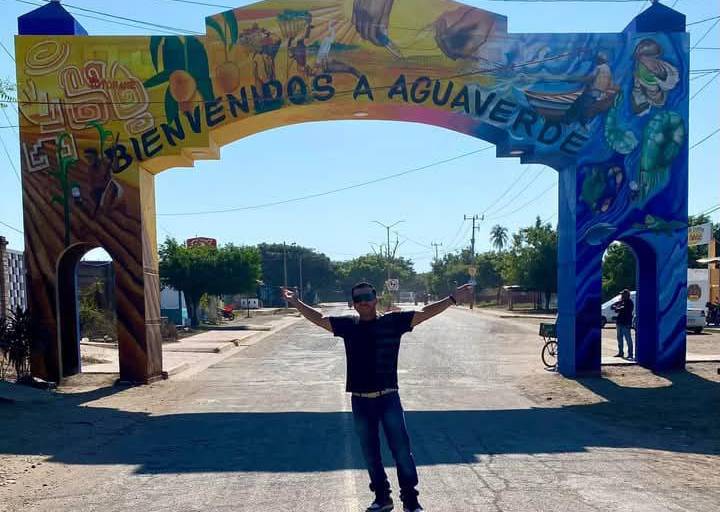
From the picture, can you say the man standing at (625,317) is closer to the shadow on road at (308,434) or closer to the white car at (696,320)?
the shadow on road at (308,434)

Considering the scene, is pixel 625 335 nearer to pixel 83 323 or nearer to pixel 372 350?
pixel 372 350

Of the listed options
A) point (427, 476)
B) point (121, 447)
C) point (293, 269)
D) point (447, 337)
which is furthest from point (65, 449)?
point (293, 269)

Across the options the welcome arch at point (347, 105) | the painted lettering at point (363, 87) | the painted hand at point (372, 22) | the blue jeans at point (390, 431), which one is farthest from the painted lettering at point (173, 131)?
the blue jeans at point (390, 431)

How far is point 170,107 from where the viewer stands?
14180 millimetres

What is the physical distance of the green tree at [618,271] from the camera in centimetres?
4209

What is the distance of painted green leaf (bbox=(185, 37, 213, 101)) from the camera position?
559 inches

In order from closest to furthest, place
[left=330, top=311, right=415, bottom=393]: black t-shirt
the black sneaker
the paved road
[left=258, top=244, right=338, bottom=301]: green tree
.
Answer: [left=330, top=311, right=415, bottom=393]: black t-shirt < the black sneaker < the paved road < [left=258, top=244, right=338, bottom=301]: green tree

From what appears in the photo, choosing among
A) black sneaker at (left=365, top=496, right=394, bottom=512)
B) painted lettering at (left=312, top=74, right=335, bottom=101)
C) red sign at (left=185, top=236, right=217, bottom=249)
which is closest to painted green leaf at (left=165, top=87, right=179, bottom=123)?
painted lettering at (left=312, top=74, right=335, bottom=101)

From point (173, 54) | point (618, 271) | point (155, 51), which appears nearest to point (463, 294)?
point (173, 54)

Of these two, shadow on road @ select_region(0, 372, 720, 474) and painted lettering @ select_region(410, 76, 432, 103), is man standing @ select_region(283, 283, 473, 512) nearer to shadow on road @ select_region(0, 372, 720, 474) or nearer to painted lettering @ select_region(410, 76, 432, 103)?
shadow on road @ select_region(0, 372, 720, 474)

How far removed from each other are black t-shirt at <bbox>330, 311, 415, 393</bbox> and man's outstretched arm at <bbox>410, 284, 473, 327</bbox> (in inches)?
7.6

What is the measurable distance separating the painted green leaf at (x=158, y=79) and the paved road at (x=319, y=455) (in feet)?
20.9

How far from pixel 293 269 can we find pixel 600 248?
85.1 meters

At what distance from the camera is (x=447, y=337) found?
1078 inches
